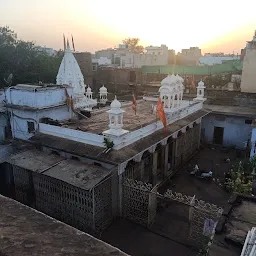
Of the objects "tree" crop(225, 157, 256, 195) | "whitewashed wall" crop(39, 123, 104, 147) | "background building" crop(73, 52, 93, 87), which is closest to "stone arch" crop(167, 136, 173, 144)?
"tree" crop(225, 157, 256, 195)

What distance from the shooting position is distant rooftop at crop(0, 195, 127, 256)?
3027mm

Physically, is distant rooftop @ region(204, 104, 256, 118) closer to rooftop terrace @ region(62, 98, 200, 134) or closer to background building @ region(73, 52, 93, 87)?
rooftop terrace @ region(62, 98, 200, 134)

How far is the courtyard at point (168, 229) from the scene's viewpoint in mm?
11984

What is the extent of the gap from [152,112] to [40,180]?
11629 mm

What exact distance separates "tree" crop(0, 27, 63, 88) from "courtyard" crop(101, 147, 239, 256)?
81.6 ft

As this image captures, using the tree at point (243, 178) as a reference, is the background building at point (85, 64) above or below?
above

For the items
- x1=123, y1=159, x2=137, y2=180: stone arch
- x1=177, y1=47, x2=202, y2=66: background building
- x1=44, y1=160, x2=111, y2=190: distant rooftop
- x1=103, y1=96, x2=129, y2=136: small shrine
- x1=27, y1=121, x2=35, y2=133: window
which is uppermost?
x1=177, y1=47, x2=202, y2=66: background building

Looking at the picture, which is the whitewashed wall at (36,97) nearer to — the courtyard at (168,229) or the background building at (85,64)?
the courtyard at (168,229)

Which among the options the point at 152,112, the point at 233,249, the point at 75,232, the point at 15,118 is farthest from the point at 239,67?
the point at 75,232

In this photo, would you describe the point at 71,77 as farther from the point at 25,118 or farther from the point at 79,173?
the point at 79,173

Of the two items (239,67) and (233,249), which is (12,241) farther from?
(239,67)

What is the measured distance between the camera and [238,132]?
2545 centimetres

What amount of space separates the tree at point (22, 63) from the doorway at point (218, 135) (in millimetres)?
23365

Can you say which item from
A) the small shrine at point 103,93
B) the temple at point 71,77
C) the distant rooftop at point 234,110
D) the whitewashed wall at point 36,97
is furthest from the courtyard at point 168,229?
the small shrine at point 103,93
